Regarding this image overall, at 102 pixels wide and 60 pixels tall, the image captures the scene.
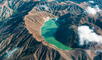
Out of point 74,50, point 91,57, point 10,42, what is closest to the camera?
point 91,57

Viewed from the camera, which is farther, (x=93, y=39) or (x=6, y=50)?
(x=93, y=39)

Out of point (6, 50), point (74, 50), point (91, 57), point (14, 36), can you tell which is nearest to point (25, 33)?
point (14, 36)

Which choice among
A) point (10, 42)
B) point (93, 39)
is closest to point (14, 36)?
point (10, 42)

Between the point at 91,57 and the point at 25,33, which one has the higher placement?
the point at 25,33

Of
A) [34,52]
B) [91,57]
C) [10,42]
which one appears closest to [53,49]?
[34,52]

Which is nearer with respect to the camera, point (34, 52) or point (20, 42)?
point (34, 52)

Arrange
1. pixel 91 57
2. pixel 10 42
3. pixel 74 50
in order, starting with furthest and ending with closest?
pixel 10 42, pixel 74 50, pixel 91 57

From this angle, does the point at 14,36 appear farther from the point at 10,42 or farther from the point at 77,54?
the point at 77,54

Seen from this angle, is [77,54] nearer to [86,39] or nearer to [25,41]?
[86,39]
